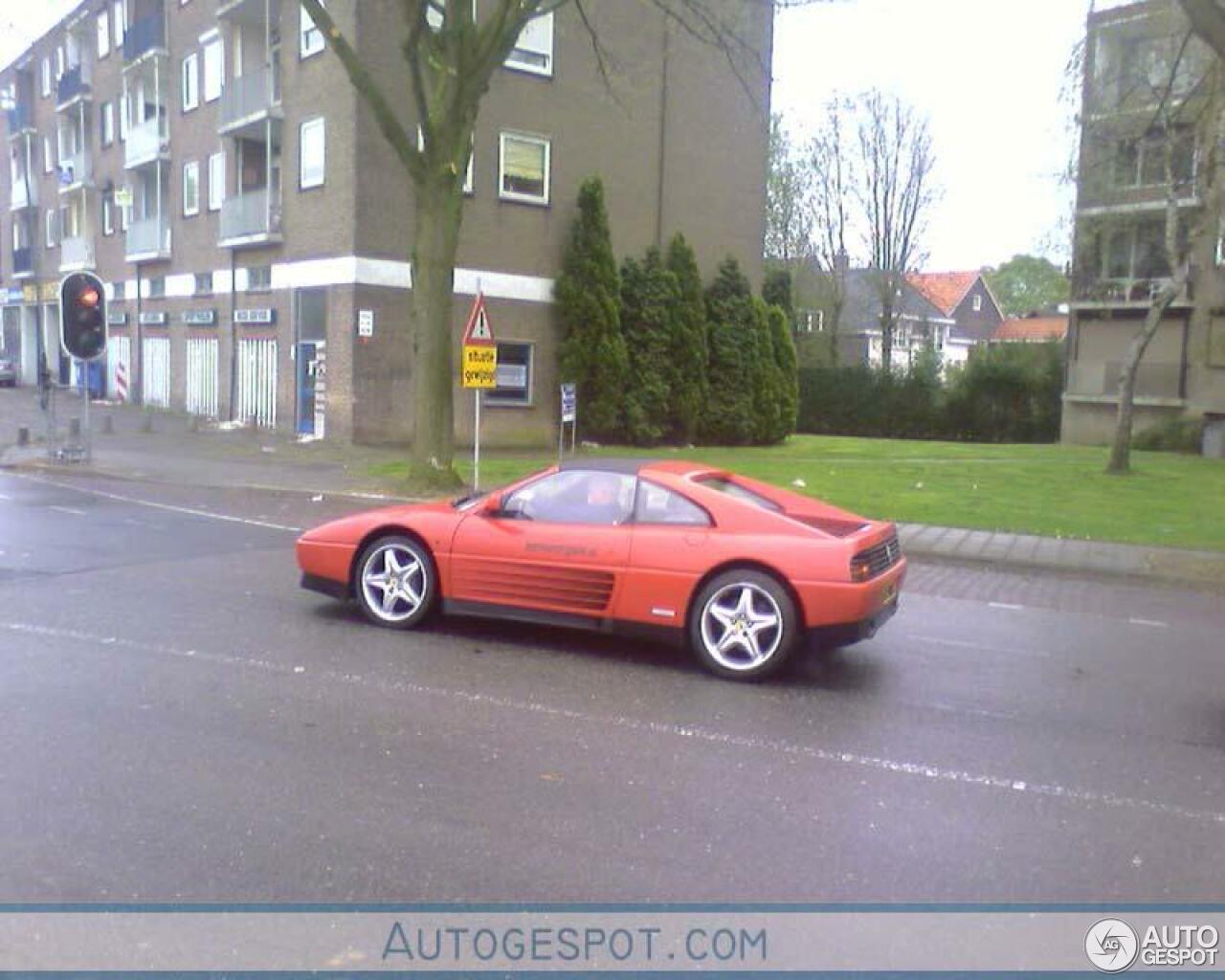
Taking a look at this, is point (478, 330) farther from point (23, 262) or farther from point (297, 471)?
point (23, 262)

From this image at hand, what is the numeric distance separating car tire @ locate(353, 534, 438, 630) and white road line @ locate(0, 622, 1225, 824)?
112cm

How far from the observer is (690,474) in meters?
7.71

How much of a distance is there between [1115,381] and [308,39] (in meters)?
26.6

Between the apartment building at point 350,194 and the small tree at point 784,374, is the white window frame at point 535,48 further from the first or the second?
the small tree at point 784,374

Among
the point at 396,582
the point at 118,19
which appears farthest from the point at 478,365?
the point at 118,19

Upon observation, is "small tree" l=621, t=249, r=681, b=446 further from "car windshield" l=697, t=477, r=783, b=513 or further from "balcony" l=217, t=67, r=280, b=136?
"car windshield" l=697, t=477, r=783, b=513

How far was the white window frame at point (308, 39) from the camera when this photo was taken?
25.5 m

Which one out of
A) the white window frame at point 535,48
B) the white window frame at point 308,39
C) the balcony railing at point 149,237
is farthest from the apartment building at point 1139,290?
the balcony railing at point 149,237

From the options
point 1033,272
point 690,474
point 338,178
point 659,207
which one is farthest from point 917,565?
point 1033,272

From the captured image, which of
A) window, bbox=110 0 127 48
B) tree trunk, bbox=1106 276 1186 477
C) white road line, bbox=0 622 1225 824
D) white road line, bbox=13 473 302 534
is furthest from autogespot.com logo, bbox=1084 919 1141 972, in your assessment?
window, bbox=110 0 127 48

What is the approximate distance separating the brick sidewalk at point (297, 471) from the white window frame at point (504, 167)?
6975 millimetres

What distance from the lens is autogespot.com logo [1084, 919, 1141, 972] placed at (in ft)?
12.1

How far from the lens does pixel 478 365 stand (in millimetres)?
15906

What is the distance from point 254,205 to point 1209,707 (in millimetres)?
25467
